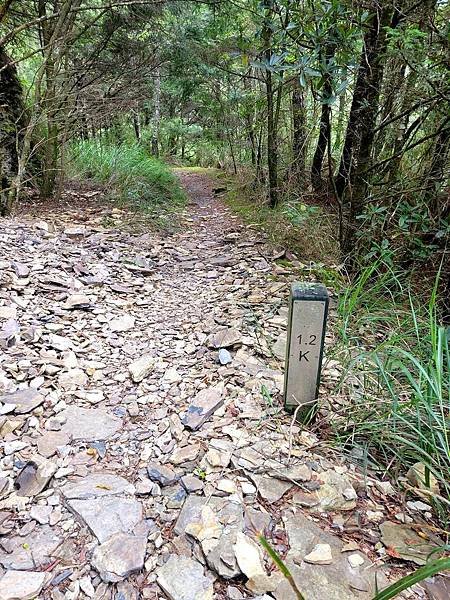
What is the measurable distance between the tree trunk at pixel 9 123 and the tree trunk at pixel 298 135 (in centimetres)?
377

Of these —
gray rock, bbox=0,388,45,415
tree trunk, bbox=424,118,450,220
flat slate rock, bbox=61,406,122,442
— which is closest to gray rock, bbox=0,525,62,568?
flat slate rock, bbox=61,406,122,442

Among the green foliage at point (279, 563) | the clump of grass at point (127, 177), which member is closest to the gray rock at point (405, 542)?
the green foliage at point (279, 563)

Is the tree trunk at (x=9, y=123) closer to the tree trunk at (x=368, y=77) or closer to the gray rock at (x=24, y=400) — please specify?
the gray rock at (x=24, y=400)

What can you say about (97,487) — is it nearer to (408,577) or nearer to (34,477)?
(34,477)

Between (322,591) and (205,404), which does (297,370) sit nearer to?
(205,404)

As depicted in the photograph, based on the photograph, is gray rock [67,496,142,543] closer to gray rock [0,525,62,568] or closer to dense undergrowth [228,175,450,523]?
gray rock [0,525,62,568]

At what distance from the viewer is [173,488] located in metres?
1.62

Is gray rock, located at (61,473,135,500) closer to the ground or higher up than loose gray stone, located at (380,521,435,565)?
closer to the ground

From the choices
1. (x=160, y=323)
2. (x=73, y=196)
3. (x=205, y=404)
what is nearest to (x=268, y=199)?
(x=73, y=196)

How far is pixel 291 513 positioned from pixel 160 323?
1891 millimetres

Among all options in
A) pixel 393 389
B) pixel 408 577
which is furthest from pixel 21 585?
pixel 393 389

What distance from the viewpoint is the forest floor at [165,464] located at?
1.29 meters

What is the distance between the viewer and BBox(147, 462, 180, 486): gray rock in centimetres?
166

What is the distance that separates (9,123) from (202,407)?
4.99 meters
